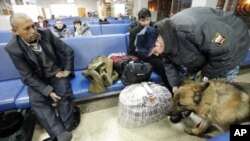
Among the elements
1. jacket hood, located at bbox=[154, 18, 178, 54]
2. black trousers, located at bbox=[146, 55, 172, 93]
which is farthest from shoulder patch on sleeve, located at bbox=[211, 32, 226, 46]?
black trousers, located at bbox=[146, 55, 172, 93]

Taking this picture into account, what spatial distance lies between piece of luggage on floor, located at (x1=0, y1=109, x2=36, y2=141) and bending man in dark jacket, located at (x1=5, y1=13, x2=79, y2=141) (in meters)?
0.22

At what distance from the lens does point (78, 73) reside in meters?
2.29

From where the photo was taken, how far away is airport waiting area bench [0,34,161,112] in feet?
5.59

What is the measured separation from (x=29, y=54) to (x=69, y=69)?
0.47 meters

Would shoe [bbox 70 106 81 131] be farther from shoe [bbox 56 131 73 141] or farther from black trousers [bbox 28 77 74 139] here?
shoe [bbox 56 131 73 141]

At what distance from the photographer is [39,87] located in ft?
Result: 5.43

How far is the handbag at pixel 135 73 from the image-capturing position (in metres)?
1.90

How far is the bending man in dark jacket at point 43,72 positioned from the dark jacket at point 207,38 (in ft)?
4.05

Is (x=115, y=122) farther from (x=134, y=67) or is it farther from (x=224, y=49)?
(x=224, y=49)

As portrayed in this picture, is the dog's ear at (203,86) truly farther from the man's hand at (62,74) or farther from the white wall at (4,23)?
the white wall at (4,23)

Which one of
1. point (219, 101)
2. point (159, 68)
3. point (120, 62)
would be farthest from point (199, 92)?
point (120, 62)

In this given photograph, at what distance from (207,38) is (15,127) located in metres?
2.01

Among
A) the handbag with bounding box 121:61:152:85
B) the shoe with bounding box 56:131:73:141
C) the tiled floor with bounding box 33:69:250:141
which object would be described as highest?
the handbag with bounding box 121:61:152:85

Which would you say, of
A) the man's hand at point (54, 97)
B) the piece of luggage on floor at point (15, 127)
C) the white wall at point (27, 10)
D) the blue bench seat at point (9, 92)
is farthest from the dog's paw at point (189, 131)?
the white wall at point (27, 10)
